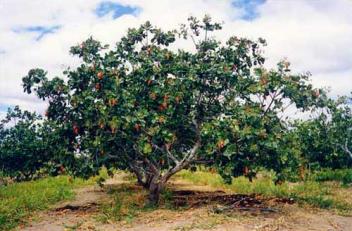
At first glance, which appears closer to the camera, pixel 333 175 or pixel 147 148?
pixel 147 148

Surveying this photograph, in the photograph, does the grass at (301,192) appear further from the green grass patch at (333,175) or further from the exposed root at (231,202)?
the green grass patch at (333,175)

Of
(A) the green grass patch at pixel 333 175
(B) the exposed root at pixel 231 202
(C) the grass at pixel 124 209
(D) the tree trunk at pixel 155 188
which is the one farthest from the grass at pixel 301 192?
(C) the grass at pixel 124 209

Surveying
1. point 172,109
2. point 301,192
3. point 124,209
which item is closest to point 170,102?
point 172,109

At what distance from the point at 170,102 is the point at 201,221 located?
369cm

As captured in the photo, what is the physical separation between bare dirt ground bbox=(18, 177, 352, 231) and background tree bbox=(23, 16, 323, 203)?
138 cm

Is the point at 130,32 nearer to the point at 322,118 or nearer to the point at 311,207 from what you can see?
the point at 311,207

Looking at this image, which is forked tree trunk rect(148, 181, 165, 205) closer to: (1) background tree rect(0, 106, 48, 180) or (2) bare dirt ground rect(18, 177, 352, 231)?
(2) bare dirt ground rect(18, 177, 352, 231)

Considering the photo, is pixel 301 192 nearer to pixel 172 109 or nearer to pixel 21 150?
pixel 172 109

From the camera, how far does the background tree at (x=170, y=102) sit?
43.4 ft

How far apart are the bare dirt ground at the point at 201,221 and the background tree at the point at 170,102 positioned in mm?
1377

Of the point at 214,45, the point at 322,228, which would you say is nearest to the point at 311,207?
the point at 322,228

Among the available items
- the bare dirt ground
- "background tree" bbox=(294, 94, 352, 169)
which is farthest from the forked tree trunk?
"background tree" bbox=(294, 94, 352, 169)

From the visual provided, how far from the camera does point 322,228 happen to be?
39.0 ft

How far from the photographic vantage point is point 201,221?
40.1 ft
